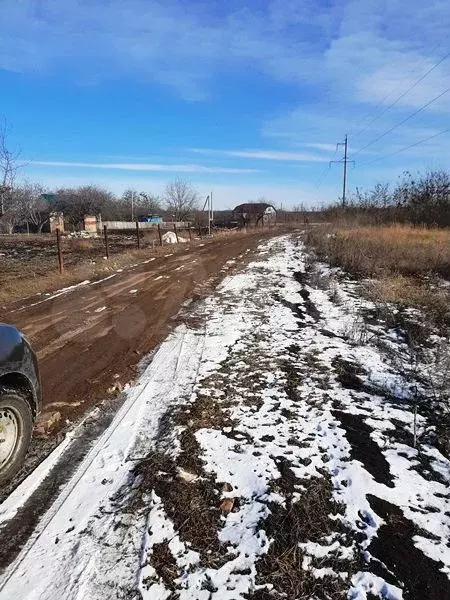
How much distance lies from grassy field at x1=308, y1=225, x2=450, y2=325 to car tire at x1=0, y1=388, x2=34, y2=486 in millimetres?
7477

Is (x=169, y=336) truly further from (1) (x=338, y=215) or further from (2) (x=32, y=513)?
(1) (x=338, y=215)

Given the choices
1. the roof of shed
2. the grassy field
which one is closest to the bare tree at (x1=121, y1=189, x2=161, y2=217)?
the roof of shed

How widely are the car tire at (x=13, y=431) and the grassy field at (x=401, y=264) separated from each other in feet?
24.5

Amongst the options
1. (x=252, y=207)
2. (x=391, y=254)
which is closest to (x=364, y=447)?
(x=391, y=254)

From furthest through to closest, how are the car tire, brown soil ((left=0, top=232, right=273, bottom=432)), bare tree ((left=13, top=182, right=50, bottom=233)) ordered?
bare tree ((left=13, top=182, right=50, bottom=233))
brown soil ((left=0, top=232, right=273, bottom=432))
the car tire

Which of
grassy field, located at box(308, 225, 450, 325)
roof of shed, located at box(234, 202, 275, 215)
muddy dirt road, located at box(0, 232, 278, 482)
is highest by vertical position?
roof of shed, located at box(234, 202, 275, 215)

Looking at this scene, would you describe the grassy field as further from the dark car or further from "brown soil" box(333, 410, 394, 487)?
the dark car

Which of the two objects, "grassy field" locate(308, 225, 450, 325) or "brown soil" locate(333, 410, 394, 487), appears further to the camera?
"grassy field" locate(308, 225, 450, 325)

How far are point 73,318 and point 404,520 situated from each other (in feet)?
23.9

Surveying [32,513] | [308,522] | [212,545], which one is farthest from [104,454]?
[308,522]

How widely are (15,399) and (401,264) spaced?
14617 millimetres

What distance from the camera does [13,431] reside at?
11.2 ft

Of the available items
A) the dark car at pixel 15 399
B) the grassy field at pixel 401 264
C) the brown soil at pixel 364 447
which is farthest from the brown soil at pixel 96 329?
the grassy field at pixel 401 264

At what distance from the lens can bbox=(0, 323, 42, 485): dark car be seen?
10.8ft
